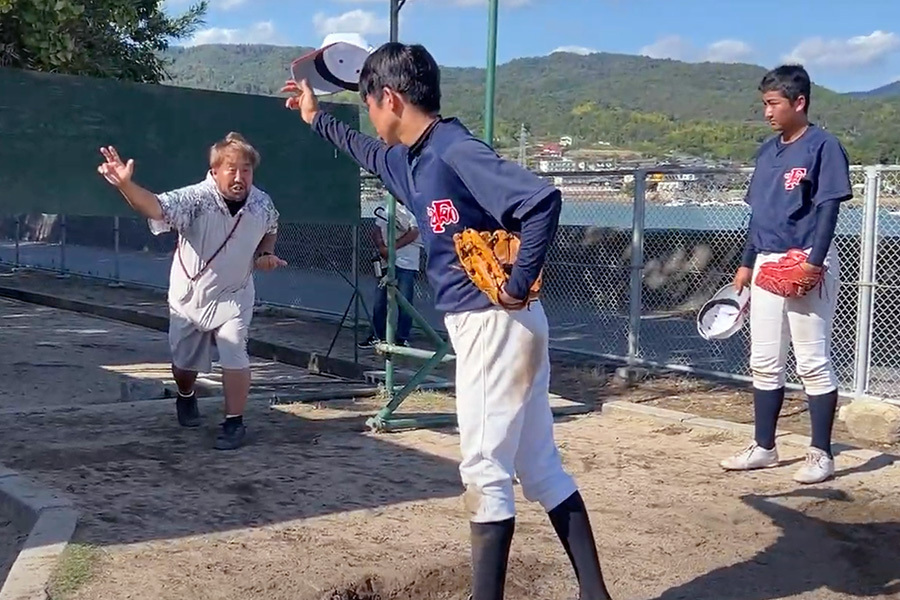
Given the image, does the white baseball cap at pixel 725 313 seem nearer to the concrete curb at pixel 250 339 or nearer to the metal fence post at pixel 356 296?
the concrete curb at pixel 250 339

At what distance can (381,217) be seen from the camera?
464 inches

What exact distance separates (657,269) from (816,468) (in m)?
6.88

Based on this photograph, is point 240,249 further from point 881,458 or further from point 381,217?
point 381,217

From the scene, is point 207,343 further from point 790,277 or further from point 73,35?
point 73,35

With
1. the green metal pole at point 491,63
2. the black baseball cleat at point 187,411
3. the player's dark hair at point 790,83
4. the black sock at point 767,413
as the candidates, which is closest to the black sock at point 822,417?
the black sock at point 767,413

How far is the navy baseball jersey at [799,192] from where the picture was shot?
5.90m

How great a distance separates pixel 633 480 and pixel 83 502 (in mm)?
2851

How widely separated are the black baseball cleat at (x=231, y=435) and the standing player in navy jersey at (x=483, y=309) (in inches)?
121

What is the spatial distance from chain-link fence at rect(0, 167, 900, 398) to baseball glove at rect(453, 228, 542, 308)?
17.9 feet

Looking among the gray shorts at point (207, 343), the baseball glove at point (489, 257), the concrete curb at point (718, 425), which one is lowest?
the concrete curb at point (718, 425)

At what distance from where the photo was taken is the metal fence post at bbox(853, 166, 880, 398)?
8547 mm

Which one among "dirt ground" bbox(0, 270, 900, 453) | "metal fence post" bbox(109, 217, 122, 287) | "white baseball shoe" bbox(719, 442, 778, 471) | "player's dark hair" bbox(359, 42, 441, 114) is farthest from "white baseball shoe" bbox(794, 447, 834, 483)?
"metal fence post" bbox(109, 217, 122, 287)

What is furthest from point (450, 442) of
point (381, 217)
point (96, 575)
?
point (381, 217)

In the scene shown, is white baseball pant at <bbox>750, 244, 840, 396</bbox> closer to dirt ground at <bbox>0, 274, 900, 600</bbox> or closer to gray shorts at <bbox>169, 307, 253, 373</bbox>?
dirt ground at <bbox>0, 274, 900, 600</bbox>
